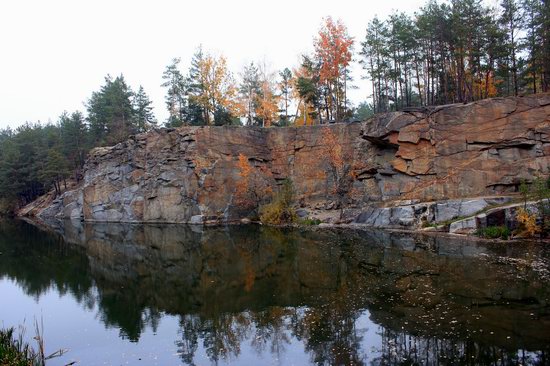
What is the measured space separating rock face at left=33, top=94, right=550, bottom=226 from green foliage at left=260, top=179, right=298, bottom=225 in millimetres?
3006

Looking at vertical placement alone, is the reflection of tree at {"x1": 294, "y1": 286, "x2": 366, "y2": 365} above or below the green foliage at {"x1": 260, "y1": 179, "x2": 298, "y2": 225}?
below

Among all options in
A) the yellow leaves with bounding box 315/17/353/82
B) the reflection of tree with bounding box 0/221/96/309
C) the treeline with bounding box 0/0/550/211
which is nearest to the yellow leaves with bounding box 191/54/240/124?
the treeline with bounding box 0/0/550/211

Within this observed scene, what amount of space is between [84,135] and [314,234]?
2140 inches

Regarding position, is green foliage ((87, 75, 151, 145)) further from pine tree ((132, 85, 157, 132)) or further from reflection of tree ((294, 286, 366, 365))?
reflection of tree ((294, 286, 366, 365))

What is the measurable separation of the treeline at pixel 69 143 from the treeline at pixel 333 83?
0.61ft

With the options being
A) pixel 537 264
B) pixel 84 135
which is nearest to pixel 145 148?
pixel 84 135

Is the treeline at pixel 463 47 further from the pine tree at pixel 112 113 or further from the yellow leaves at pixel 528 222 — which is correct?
the pine tree at pixel 112 113

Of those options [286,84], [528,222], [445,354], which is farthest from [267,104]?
[445,354]

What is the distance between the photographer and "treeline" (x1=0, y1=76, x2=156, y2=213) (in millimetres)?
67250

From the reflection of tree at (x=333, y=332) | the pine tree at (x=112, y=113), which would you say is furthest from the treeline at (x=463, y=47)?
the pine tree at (x=112, y=113)

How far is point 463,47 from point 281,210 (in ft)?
77.4

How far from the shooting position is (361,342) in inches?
499

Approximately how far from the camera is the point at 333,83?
48188 millimetres

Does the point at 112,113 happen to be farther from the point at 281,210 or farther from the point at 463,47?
the point at 463,47
